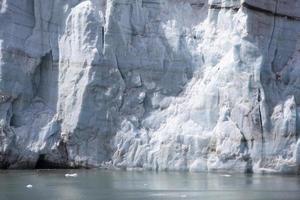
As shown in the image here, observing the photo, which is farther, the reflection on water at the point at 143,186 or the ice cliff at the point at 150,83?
the ice cliff at the point at 150,83

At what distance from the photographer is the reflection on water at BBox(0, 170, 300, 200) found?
14.7 m

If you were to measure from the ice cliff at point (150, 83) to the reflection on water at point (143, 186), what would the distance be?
139 centimetres

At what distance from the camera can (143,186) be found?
1698 centimetres

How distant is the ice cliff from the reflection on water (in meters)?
1.39

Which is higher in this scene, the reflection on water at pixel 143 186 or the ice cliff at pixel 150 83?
the ice cliff at pixel 150 83

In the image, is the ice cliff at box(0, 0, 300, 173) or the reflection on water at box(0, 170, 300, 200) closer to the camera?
the reflection on water at box(0, 170, 300, 200)

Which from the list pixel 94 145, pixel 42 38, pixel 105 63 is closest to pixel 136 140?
pixel 94 145

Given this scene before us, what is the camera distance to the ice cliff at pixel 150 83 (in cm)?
2198

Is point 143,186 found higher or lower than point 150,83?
Result: lower

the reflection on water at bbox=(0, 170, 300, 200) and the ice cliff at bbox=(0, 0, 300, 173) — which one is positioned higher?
the ice cliff at bbox=(0, 0, 300, 173)

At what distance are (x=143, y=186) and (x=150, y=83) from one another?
723 cm

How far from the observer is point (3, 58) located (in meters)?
22.7

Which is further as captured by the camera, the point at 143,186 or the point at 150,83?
the point at 150,83

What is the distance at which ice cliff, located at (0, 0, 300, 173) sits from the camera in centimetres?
2198
